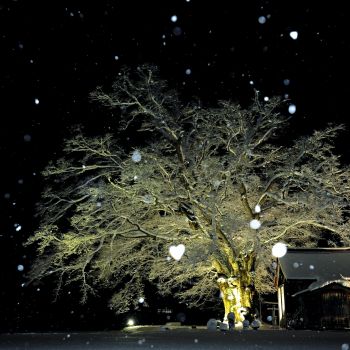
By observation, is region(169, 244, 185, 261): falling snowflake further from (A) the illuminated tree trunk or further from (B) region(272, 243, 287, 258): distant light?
(B) region(272, 243, 287, 258): distant light

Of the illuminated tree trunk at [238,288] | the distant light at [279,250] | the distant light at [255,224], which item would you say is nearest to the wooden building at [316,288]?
the distant light at [279,250]

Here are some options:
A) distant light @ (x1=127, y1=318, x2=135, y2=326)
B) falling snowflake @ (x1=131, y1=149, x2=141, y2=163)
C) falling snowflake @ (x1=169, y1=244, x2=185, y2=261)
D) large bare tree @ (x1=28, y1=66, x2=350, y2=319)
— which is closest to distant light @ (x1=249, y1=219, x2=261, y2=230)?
large bare tree @ (x1=28, y1=66, x2=350, y2=319)

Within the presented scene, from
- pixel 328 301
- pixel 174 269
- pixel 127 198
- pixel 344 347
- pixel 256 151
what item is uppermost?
pixel 256 151

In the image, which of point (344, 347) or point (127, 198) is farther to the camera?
point (127, 198)

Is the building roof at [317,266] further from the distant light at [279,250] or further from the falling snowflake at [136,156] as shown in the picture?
the falling snowflake at [136,156]

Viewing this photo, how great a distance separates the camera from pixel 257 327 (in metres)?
20.8

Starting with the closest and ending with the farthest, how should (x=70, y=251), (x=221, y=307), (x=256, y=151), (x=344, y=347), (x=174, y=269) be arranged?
(x=344, y=347) < (x=70, y=251) < (x=256, y=151) < (x=174, y=269) < (x=221, y=307)

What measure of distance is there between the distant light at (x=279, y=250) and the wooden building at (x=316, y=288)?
0.20m

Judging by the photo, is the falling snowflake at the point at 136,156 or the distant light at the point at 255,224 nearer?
the falling snowflake at the point at 136,156

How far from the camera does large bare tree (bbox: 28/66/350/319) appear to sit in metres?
21.5

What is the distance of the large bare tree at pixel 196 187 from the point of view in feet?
70.6

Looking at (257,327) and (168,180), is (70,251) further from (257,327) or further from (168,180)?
(257,327)

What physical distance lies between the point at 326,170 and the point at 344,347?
38.1 ft

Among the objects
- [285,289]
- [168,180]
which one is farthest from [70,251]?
[285,289]
